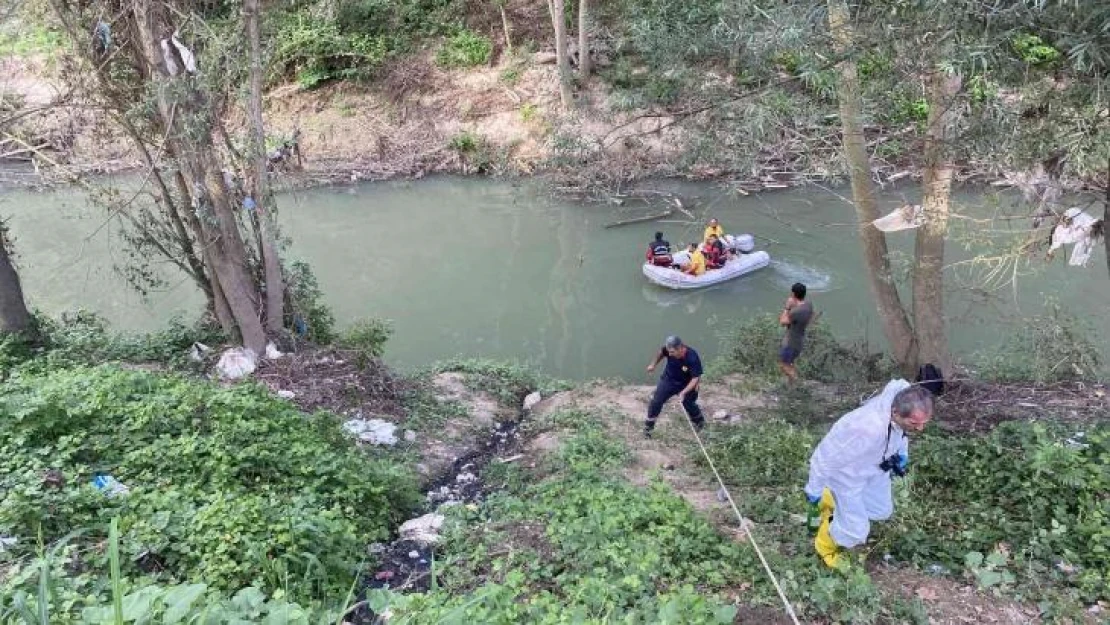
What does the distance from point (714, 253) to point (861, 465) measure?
28.9 feet

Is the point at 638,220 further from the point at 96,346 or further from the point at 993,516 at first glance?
the point at 993,516

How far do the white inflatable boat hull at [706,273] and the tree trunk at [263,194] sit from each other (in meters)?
6.22

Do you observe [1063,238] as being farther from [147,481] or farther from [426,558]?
[147,481]

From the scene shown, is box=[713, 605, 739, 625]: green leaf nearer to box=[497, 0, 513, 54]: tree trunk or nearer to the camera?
the camera

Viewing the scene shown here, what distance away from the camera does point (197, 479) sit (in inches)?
193

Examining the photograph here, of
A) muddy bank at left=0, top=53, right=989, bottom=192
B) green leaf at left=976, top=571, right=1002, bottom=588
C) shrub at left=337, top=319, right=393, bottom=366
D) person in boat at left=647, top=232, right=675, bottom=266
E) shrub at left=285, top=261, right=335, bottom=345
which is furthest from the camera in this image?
muddy bank at left=0, top=53, right=989, bottom=192

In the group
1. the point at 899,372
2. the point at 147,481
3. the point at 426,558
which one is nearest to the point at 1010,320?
the point at 899,372

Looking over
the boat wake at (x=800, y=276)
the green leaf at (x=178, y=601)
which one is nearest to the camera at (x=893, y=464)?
the green leaf at (x=178, y=601)

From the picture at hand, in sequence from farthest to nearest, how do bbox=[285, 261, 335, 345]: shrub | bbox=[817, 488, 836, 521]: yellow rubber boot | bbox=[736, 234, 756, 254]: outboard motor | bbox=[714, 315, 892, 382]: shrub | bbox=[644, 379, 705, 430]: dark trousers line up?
bbox=[736, 234, 756, 254]: outboard motor, bbox=[714, 315, 892, 382]: shrub, bbox=[285, 261, 335, 345]: shrub, bbox=[644, 379, 705, 430]: dark trousers, bbox=[817, 488, 836, 521]: yellow rubber boot

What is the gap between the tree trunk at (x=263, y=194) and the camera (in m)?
7.36

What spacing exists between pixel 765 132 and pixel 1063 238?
8.04 ft

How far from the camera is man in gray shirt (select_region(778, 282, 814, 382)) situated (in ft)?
28.6

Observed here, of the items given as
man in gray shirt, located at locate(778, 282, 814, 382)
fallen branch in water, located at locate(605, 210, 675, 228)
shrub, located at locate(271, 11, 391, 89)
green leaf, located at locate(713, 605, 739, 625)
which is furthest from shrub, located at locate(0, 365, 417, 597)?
shrub, located at locate(271, 11, 391, 89)

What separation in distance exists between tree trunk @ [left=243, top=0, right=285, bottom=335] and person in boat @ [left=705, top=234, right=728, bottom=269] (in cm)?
697
